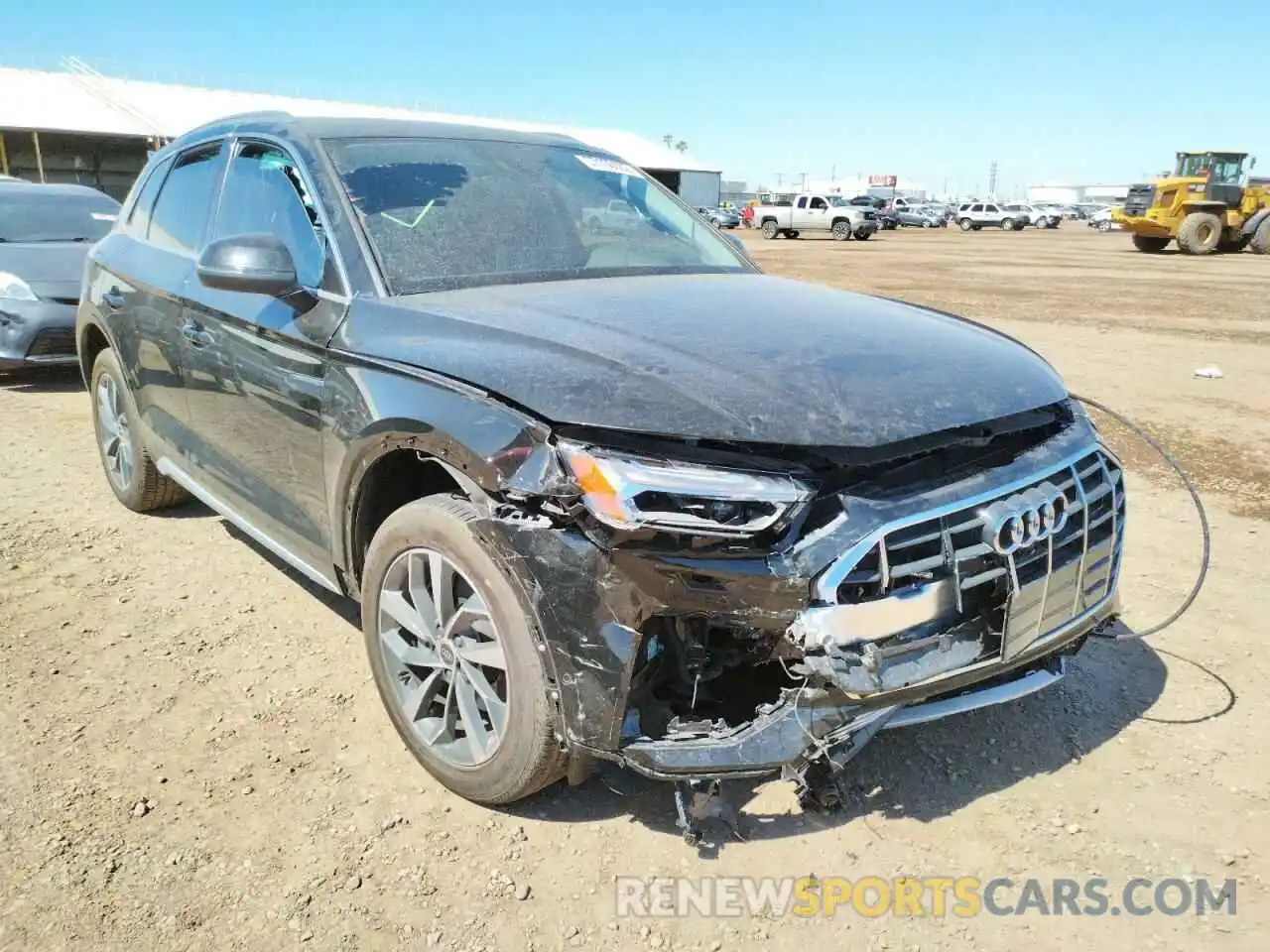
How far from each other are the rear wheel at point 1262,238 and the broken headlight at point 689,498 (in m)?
31.2

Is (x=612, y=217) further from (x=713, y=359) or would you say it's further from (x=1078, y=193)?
(x=1078, y=193)

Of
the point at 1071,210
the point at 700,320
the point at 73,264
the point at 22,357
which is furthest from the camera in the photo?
the point at 1071,210

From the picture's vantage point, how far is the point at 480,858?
2.37m

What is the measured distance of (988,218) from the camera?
56156 millimetres

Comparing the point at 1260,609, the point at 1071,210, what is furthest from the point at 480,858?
the point at 1071,210

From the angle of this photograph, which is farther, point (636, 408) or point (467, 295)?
point (467, 295)

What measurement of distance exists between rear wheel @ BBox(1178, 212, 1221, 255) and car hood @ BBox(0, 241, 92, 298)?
93.7ft

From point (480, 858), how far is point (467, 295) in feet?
5.15

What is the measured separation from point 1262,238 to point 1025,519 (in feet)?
101

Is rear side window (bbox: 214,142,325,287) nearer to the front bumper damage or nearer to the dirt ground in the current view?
the dirt ground

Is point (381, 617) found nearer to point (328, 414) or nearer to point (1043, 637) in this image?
point (328, 414)

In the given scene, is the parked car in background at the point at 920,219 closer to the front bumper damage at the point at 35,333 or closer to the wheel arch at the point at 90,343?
the front bumper damage at the point at 35,333

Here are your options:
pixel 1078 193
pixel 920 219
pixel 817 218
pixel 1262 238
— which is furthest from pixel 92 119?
pixel 1078 193

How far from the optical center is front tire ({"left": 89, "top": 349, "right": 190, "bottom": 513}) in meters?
4.49
